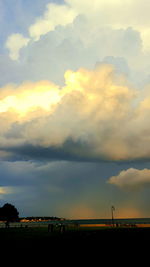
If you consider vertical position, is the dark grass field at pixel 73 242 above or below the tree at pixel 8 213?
below

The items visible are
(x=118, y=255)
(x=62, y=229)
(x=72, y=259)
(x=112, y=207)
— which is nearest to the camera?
(x=72, y=259)

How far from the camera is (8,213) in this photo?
408 ft

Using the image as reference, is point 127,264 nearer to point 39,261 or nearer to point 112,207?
point 39,261

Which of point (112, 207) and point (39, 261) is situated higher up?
point (112, 207)

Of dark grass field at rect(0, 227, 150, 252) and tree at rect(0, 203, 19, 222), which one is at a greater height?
tree at rect(0, 203, 19, 222)

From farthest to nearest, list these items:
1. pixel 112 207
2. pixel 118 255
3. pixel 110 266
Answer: pixel 112 207
pixel 118 255
pixel 110 266

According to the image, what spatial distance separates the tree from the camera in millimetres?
124000

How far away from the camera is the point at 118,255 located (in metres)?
21.1

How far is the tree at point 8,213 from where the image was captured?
124000 millimetres

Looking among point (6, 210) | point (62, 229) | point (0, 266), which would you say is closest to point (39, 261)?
point (0, 266)

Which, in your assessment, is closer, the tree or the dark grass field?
the dark grass field

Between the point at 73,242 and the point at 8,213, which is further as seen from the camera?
the point at 8,213

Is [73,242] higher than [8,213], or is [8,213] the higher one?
[8,213]

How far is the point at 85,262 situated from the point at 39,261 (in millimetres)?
2933
